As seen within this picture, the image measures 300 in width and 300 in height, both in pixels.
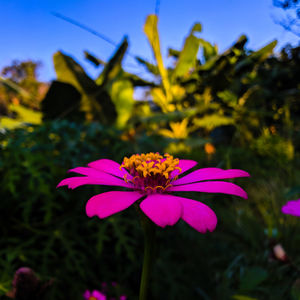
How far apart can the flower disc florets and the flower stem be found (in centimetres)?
5

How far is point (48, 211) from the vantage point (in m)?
0.66

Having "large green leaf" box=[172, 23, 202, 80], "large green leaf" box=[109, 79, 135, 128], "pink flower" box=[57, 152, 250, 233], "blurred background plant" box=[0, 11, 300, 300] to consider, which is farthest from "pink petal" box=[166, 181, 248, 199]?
"large green leaf" box=[109, 79, 135, 128]

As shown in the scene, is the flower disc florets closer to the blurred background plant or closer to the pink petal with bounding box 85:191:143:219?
the pink petal with bounding box 85:191:143:219

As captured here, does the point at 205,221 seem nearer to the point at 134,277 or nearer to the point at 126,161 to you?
the point at 126,161

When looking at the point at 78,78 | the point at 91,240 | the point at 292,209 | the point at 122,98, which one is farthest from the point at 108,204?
the point at 122,98

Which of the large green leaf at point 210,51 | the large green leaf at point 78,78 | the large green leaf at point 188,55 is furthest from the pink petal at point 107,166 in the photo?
the large green leaf at point 78,78

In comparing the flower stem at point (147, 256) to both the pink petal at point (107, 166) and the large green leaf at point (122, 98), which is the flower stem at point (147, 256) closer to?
the pink petal at point (107, 166)

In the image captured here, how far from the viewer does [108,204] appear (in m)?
0.22

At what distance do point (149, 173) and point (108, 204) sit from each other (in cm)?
9

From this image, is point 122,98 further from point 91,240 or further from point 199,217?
point 199,217

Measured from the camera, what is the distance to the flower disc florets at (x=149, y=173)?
0.98ft

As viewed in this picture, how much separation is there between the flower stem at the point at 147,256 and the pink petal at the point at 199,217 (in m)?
0.04

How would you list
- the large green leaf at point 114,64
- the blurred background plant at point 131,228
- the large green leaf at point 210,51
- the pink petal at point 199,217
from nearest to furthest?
the pink petal at point 199,217
the blurred background plant at point 131,228
the large green leaf at point 210,51
the large green leaf at point 114,64

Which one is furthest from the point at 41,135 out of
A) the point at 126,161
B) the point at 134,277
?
the point at 126,161
